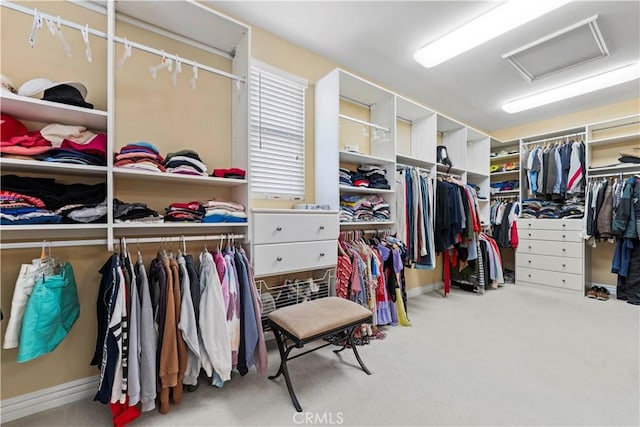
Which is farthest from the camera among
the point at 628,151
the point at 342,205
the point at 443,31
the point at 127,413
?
the point at 628,151

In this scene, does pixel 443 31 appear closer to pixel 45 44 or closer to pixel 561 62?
pixel 561 62

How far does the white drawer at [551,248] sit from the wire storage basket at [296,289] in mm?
3525

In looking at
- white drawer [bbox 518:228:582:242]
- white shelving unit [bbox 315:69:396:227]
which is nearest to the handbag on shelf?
white shelving unit [bbox 315:69:396:227]

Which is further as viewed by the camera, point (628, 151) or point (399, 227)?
point (628, 151)

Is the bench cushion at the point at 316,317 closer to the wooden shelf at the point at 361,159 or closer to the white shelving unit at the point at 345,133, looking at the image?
the white shelving unit at the point at 345,133

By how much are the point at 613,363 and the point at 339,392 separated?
6.84ft

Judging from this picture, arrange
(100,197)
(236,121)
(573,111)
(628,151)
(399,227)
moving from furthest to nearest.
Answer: (573,111) → (628,151) → (399,227) → (236,121) → (100,197)

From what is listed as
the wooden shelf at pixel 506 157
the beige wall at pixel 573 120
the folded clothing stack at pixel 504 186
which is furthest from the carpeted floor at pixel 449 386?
the beige wall at pixel 573 120

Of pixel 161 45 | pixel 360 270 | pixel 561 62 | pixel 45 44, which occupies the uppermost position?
pixel 561 62

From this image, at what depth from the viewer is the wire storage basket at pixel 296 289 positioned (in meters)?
2.31

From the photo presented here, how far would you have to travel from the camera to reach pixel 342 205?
2713 millimetres

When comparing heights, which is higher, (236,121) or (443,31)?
(443,31)

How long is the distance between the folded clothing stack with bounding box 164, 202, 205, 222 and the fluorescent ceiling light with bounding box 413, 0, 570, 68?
2.49 meters

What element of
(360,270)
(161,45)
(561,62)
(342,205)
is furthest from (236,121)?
(561,62)
